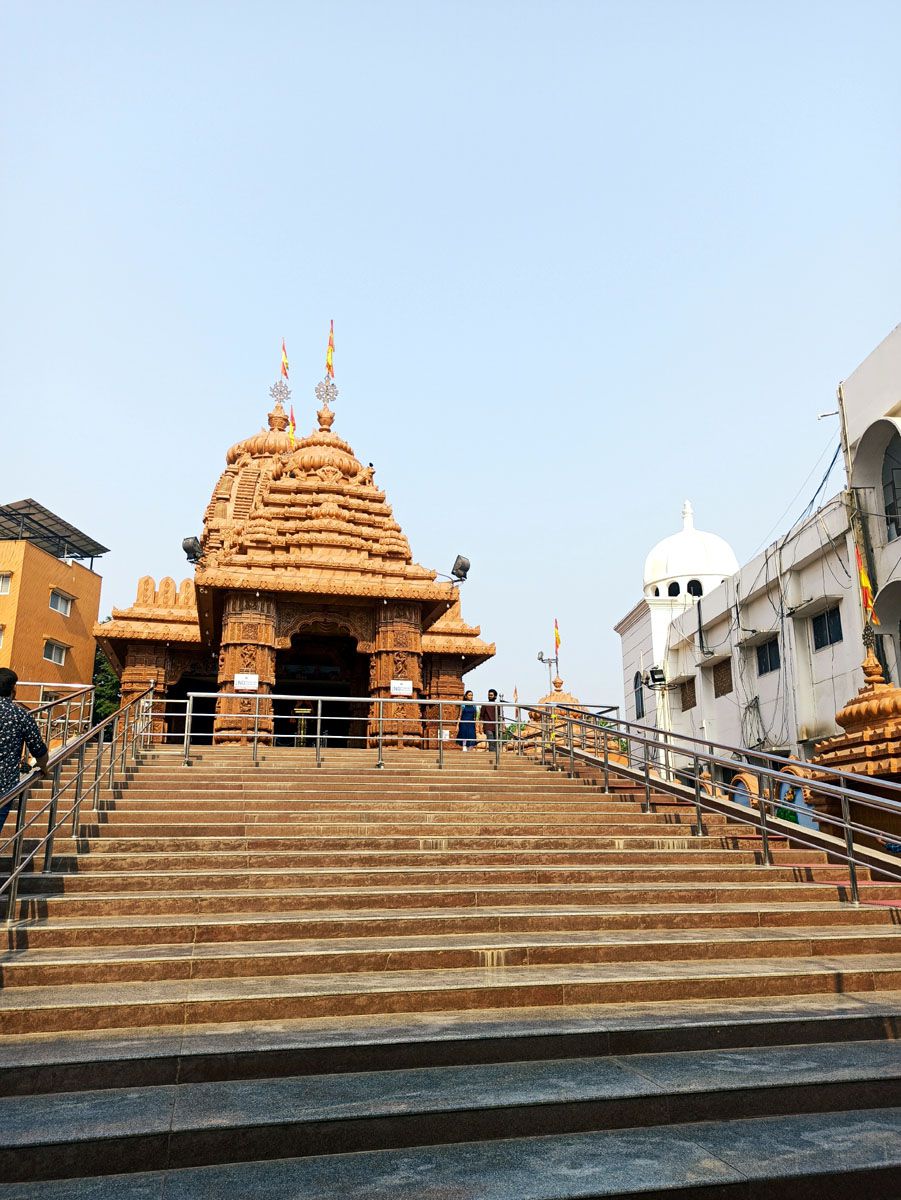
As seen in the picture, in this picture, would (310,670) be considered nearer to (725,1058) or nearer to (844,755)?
(844,755)

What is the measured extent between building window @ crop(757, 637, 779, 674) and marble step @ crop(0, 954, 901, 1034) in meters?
18.8

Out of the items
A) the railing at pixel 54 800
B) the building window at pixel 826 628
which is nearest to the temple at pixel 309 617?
the railing at pixel 54 800

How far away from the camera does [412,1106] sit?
3387mm

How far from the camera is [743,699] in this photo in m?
25.0

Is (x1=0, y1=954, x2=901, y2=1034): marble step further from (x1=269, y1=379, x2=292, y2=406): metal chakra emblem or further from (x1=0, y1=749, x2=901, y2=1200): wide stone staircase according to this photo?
(x1=269, y1=379, x2=292, y2=406): metal chakra emblem

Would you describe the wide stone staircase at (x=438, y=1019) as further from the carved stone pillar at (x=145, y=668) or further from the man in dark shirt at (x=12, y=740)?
the carved stone pillar at (x=145, y=668)

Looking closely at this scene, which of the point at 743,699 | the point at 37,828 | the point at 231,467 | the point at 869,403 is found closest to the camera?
the point at 37,828

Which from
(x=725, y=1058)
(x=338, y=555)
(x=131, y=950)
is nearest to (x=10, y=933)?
(x=131, y=950)

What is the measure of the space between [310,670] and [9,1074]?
2000cm

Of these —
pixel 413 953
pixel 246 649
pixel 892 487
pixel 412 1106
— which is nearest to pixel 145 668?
pixel 246 649

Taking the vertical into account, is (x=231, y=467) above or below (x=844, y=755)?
above

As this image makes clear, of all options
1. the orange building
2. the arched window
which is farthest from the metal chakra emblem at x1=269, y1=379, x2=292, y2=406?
the arched window

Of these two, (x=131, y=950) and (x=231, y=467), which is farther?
(x=231, y=467)

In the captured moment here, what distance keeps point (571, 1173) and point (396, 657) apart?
15.5 m
